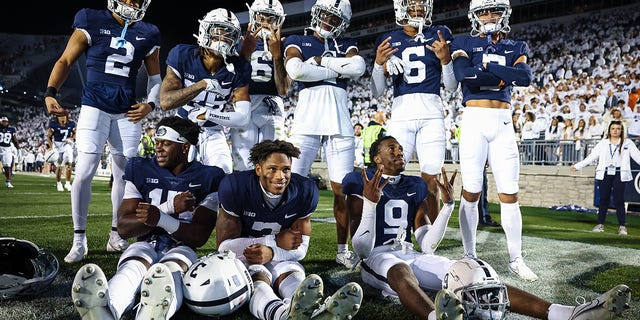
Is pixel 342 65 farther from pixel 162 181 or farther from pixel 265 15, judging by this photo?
pixel 162 181

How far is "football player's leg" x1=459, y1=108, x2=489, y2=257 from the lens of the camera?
162 inches

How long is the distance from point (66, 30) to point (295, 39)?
3974 centimetres

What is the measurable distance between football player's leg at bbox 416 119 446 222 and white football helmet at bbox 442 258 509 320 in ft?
5.98

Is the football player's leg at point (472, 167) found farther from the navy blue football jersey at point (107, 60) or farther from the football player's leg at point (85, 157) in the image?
the football player's leg at point (85, 157)

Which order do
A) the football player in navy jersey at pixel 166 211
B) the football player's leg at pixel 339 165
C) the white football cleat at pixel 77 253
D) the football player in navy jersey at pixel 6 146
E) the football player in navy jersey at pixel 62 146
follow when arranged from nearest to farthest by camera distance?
the football player in navy jersey at pixel 166 211 < the white football cleat at pixel 77 253 < the football player's leg at pixel 339 165 < the football player in navy jersey at pixel 62 146 < the football player in navy jersey at pixel 6 146

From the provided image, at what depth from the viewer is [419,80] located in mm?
4457

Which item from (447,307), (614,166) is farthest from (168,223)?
(614,166)

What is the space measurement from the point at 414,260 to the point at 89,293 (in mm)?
1871

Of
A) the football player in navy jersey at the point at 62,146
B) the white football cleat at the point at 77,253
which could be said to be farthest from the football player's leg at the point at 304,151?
the football player in navy jersey at the point at 62,146

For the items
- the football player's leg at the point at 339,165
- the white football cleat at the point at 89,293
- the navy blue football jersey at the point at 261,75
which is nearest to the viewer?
the white football cleat at the point at 89,293

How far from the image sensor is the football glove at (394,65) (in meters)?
4.44

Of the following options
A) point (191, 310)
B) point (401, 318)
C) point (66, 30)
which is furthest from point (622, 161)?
point (66, 30)

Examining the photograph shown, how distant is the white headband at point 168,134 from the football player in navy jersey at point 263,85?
1503 millimetres

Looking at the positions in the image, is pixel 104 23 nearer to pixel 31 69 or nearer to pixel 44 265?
pixel 44 265
